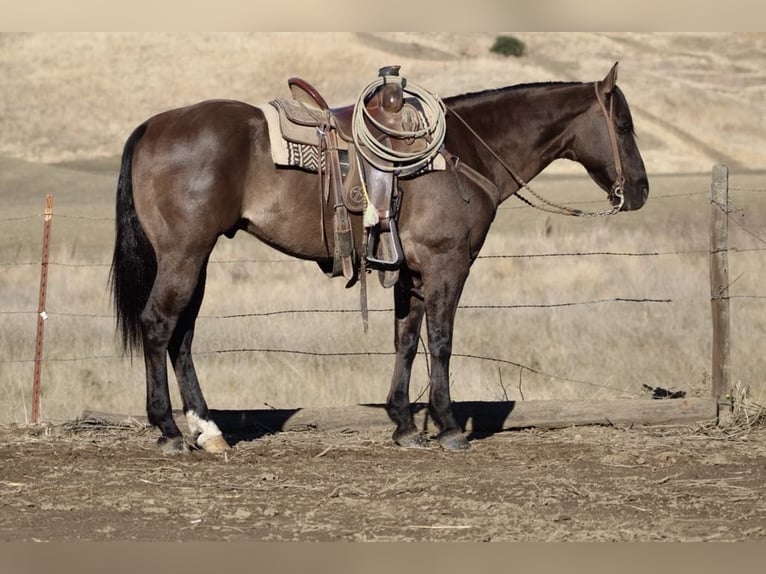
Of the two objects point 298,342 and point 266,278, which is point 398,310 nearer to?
point 298,342

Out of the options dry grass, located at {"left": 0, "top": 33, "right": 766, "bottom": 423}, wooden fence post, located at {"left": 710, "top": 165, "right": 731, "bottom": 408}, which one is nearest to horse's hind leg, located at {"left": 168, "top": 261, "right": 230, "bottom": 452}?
dry grass, located at {"left": 0, "top": 33, "right": 766, "bottom": 423}

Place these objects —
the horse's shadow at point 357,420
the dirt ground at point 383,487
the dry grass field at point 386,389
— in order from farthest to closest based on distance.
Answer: the horse's shadow at point 357,420 < the dry grass field at point 386,389 < the dirt ground at point 383,487

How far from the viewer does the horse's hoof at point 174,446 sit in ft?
22.7

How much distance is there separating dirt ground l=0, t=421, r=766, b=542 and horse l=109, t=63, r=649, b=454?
47cm

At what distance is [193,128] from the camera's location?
6.64m

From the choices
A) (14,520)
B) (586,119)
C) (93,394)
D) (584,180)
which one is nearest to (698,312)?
(586,119)

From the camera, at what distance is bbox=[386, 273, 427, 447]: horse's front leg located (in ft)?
24.0

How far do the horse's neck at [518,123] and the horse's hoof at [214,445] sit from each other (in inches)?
94.7

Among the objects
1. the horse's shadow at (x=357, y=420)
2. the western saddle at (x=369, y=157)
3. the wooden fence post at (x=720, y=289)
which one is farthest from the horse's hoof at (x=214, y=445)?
the wooden fence post at (x=720, y=289)

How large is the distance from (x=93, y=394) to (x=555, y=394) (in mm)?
3746

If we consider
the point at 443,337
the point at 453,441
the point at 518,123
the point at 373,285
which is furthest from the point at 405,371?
the point at 373,285

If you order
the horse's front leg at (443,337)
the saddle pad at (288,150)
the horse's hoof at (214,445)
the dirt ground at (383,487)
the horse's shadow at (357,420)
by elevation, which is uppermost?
the saddle pad at (288,150)

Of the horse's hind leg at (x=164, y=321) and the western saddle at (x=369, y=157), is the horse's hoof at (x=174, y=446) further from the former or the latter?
the western saddle at (x=369, y=157)

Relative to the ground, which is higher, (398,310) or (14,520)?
(398,310)
